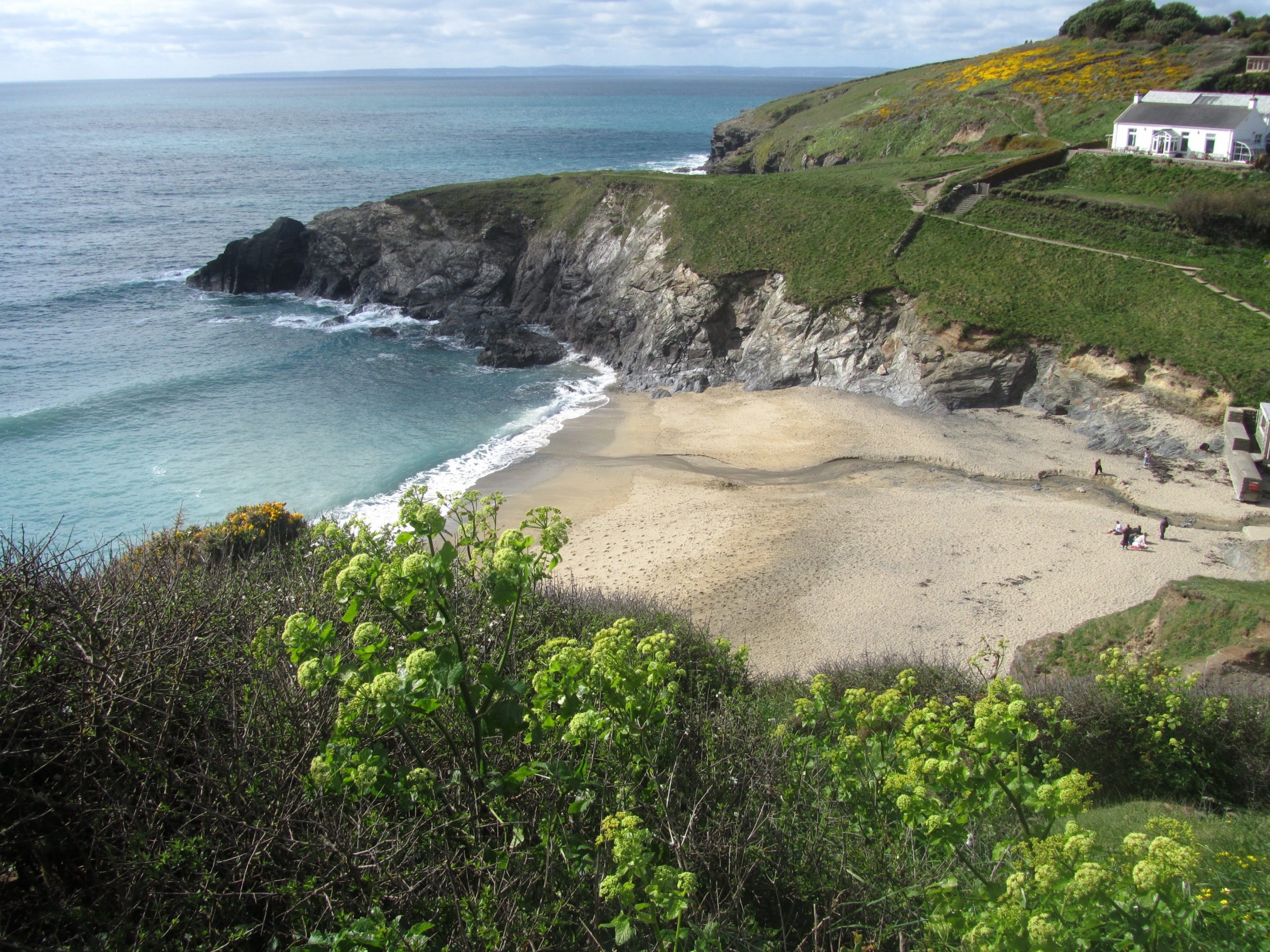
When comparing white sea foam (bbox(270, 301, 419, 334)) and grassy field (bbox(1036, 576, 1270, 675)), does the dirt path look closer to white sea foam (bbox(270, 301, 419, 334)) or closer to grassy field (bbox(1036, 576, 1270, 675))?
grassy field (bbox(1036, 576, 1270, 675))

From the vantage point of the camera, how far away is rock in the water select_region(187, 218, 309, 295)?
171ft

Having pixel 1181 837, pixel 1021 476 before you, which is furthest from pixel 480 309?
pixel 1181 837

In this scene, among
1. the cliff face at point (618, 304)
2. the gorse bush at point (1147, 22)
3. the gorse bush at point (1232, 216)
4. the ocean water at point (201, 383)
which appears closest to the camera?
the ocean water at point (201, 383)

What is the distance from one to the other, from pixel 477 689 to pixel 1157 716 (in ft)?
31.1

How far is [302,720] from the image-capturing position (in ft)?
14.5

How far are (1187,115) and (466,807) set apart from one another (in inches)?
2028

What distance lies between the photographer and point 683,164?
3831 inches

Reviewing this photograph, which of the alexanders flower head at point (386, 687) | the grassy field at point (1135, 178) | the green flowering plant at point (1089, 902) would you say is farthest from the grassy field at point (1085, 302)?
the alexanders flower head at point (386, 687)

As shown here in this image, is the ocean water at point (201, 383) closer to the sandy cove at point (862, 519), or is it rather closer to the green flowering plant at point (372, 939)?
the green flowering plant at point (372, 939)

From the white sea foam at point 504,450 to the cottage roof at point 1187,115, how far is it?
32.1 meters

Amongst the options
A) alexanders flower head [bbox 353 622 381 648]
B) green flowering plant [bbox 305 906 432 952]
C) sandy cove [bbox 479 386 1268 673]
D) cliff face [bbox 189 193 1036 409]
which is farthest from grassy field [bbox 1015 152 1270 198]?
green flowering plant [bbox 305 906 432 952]

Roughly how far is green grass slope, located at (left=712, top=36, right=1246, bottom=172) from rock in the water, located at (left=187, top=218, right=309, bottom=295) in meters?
40.6

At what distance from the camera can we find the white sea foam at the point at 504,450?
26.1 metres

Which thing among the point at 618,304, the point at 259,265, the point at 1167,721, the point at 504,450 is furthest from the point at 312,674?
the point at 259,265
